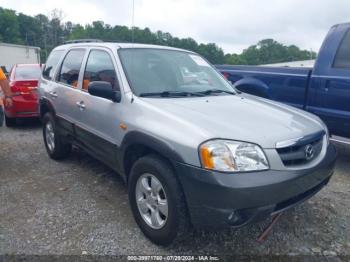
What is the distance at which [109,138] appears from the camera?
3330mm

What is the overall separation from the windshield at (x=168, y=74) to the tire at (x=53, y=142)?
6.26ft

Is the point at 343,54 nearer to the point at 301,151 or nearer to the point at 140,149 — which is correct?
the point at 301,151

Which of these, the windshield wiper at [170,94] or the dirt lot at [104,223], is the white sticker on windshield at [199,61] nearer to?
the windshield wiper at [170,94]

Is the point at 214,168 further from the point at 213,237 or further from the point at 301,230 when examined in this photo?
the point at 301,230

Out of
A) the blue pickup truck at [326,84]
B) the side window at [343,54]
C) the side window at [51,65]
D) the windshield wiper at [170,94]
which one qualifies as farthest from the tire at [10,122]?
the side window at [343,54]

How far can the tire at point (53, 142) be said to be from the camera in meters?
4.75

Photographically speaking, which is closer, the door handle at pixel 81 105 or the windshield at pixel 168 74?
the windshield at pixel 168 74

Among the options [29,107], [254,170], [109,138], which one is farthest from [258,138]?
[29,107]

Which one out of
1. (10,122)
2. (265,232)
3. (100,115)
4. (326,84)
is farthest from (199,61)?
(10,122)

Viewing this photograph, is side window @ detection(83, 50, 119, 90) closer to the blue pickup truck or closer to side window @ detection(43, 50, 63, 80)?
side window @ detection(43, 50, 63, 80)

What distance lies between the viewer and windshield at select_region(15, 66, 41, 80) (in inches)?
287

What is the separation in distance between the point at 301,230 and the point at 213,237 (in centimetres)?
85

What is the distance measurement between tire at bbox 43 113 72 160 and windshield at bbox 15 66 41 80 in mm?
2743

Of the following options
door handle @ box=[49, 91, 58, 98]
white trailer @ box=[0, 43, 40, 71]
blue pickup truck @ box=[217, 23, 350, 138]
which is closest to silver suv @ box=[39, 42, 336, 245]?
door handle @ box=[49, 91, 58, 98]
